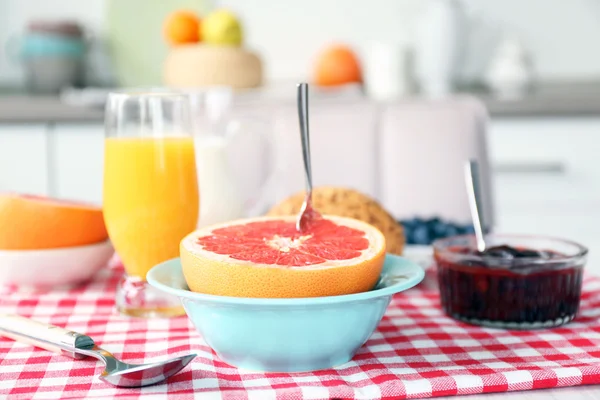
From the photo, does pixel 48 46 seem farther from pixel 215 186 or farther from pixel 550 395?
pixel 550 395

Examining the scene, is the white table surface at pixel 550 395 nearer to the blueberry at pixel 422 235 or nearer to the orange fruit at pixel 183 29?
the blueberry at pixel 422 235

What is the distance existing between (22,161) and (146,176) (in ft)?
4.91

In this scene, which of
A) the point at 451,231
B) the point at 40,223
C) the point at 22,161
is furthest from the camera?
the point at 22,161

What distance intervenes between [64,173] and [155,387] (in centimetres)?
172

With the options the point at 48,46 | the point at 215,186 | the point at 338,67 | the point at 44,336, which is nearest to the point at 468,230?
the point at 215,186

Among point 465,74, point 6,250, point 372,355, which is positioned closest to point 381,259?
point 372,355

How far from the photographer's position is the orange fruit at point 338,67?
2.60 m

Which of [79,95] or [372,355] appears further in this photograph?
[79,95]

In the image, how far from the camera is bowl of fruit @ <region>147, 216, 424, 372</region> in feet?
1.93

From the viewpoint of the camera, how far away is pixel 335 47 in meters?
2.64

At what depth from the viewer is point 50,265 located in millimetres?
858

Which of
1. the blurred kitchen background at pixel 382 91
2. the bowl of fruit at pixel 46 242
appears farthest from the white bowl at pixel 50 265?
the blurred kitchen background at pixel 382 91

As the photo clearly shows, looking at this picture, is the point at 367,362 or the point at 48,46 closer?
the point at 367,362

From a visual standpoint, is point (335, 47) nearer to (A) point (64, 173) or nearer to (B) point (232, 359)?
(A) point (64, 173)
